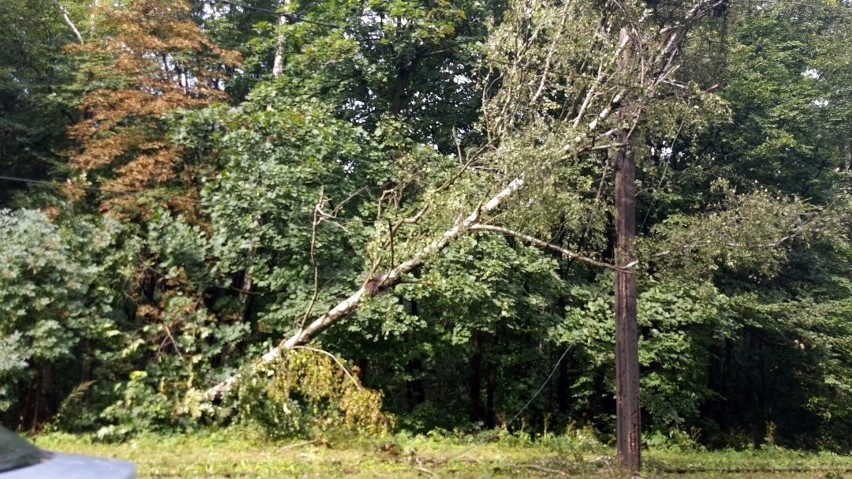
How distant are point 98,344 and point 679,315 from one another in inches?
447

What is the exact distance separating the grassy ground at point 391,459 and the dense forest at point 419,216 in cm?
58

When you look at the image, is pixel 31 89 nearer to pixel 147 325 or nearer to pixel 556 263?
pixel 147 325

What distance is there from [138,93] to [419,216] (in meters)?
8.25

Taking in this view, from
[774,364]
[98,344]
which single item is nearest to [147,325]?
[98,344]

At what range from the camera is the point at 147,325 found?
13.0 m

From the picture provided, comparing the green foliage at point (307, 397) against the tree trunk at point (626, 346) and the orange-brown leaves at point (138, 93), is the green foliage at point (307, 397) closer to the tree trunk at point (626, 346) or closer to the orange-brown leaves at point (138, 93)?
the tree trunk at point (626, 346)

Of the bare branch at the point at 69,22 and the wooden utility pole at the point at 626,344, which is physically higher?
the bare branch at the point at 69,22

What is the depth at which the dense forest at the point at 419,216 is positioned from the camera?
1055 centimetres

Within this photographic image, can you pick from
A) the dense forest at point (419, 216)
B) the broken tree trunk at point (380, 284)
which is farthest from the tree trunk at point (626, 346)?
the broken tree trunk at point (380, 284)

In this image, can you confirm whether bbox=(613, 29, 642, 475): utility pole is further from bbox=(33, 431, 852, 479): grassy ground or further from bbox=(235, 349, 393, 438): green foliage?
bbox=(235, 349, 393, 438): green foliage

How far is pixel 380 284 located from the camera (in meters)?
11.3

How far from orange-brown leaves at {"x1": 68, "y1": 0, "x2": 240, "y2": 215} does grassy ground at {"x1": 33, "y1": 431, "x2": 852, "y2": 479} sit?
592cm

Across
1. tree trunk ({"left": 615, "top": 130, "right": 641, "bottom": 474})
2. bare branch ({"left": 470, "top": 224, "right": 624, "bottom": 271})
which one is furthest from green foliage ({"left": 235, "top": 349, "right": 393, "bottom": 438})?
tree trunk ({"left": 615, "top": 130, "right": 641, "bottom": 474})

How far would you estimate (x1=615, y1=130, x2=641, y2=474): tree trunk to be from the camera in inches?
404
